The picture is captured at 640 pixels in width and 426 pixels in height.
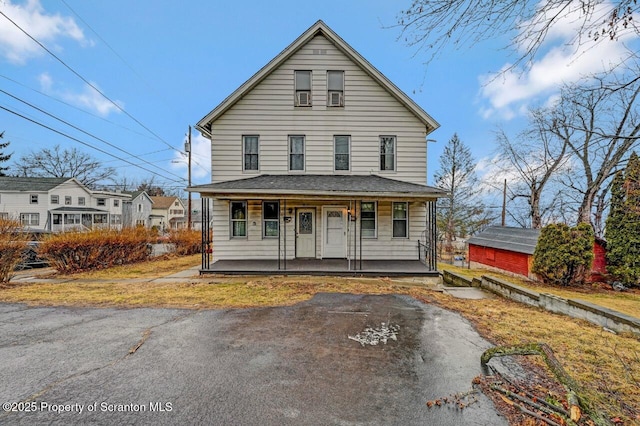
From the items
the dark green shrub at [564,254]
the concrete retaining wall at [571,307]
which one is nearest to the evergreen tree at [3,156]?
the concrete retaining wall at [571,307]

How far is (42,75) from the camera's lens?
17.2m

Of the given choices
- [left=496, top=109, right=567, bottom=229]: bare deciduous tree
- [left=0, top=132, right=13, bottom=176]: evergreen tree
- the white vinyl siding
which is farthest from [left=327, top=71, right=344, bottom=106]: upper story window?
[left=0, top=132, right=13, bottom=176]: evergreen tree

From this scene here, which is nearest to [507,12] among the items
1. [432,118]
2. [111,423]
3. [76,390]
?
[111,423]

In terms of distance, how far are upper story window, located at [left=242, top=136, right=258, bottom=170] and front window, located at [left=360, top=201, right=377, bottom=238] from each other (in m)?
4.56

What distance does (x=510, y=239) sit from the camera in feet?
44.9

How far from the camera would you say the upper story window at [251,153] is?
11.2 metres

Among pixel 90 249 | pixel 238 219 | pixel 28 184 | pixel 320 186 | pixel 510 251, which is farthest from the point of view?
pixel 28 184

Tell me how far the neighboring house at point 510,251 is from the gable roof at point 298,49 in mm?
6702

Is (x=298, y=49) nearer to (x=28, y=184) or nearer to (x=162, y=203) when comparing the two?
(x=28, y=184)

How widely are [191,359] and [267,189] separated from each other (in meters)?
5.72

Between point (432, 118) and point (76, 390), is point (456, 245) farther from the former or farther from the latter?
point (76, 390)

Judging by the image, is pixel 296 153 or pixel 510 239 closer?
pixel 296 153

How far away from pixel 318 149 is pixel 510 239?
1032 centimetres

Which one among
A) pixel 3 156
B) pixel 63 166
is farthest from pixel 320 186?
pixel 63 166
